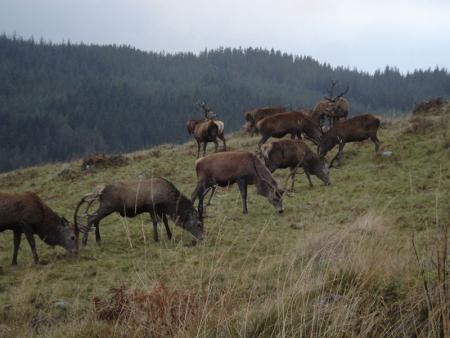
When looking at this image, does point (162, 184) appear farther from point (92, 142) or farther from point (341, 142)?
point (92, 142)

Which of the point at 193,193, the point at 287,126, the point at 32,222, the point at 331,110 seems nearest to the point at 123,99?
the point at 331,110

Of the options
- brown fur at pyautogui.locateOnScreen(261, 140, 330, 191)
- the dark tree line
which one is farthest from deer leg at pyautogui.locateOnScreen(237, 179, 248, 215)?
the dark tree line

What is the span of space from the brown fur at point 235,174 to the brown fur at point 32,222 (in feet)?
11.7

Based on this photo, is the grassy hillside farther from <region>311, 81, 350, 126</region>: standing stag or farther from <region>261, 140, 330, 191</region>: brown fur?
<region>311, 81, 350, 126</region>: standing stag

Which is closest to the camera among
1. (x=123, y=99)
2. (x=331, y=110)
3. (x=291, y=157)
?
(x=291, y=157)

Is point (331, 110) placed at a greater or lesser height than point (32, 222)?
greater

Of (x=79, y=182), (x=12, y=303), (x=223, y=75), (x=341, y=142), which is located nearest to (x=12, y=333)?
(x=12, y=303)

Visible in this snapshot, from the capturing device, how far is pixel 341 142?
19.2 meters

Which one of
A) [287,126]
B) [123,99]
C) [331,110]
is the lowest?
[123,99]

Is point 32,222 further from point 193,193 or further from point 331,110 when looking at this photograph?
point 331,110

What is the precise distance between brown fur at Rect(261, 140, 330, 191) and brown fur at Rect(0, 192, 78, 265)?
7508 millimetres

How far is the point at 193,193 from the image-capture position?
1345 cm

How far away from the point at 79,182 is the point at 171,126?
107 metres

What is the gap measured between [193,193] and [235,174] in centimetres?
123
